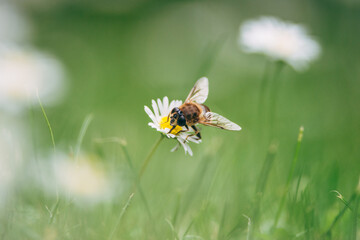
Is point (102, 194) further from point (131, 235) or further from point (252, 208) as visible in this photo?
point (252, 208)

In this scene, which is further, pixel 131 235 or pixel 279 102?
pixel 279 102

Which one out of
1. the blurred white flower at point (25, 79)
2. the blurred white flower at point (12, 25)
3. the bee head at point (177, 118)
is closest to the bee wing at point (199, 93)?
the bee head at point (177, 118)

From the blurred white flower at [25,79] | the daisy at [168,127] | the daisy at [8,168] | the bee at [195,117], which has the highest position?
the bee at [195,117]

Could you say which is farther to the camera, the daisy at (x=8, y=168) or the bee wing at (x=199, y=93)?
Answer: the bee wing at (x=199, y=93)

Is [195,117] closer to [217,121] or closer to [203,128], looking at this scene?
[217,121]

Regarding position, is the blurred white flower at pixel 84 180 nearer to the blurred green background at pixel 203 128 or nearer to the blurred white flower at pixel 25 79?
the blurred green background at pixel 203 128

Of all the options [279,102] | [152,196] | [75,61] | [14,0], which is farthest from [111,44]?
[152,196]
